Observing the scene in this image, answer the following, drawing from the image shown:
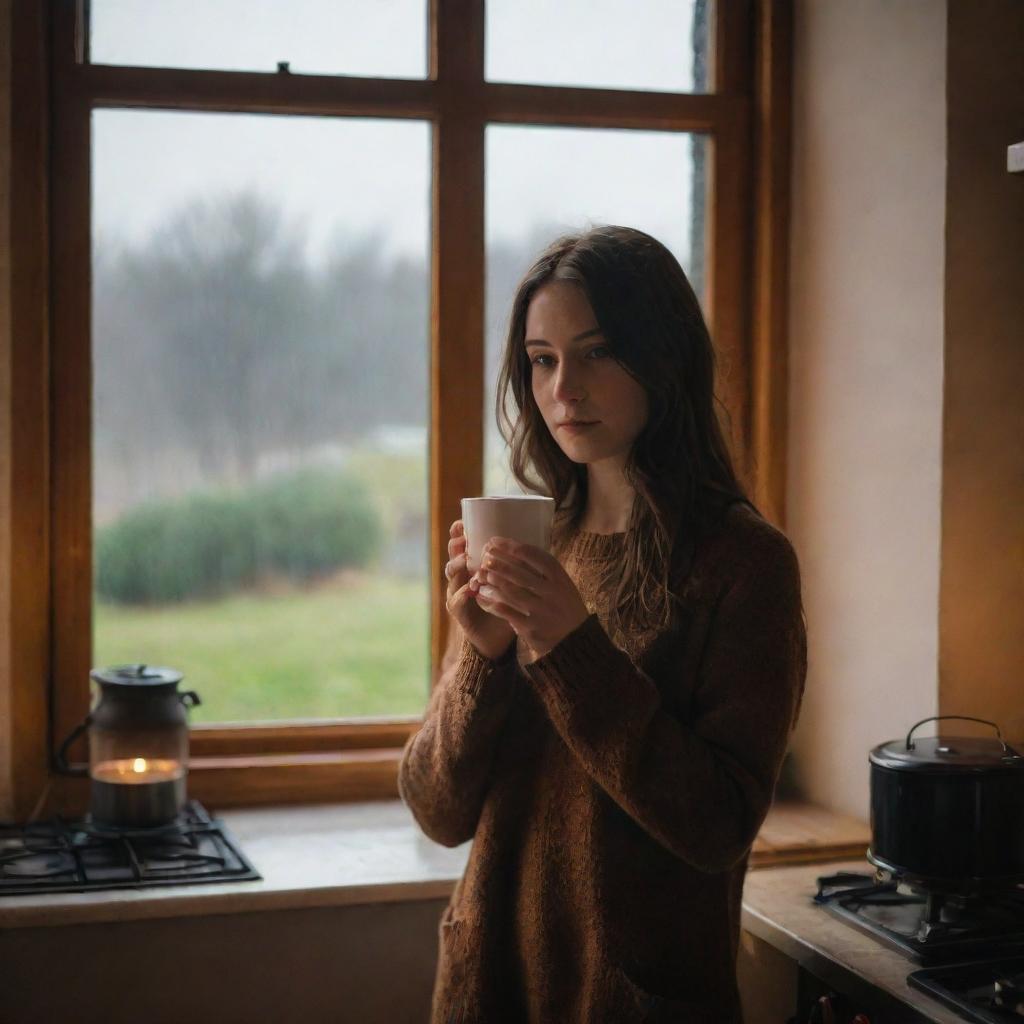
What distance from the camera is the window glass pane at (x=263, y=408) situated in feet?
7.25

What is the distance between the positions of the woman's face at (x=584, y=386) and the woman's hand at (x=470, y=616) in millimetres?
156

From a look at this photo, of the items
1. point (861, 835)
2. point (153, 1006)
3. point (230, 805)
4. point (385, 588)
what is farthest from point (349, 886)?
point (861, 835)

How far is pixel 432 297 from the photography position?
91.1 inches

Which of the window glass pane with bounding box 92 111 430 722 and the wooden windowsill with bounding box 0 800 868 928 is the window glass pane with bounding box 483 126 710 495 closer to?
the window glass pane with bounding box 92 111 430 722

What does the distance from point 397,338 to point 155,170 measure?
512 mm

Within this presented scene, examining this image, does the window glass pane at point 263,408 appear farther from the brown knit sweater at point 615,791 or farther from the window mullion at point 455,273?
the brown knit sweater at point 615,791

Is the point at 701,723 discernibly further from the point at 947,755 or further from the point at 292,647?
the point at 292,647

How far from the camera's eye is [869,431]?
2096mm

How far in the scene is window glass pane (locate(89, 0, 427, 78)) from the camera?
7.11ft

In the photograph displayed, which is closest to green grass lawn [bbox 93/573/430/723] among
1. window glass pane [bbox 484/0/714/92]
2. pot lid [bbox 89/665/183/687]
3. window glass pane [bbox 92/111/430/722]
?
window glass pane [bbox 92/111/430/722]

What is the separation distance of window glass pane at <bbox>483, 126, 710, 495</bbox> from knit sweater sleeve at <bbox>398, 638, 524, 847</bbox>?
0.93m

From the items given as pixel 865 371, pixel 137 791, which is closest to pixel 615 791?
pixel 137 791

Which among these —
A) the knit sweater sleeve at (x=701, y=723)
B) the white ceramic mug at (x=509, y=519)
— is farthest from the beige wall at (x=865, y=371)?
the white ceramic mug at (x=509, y=519)

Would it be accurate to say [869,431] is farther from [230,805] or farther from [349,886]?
[230,805]
